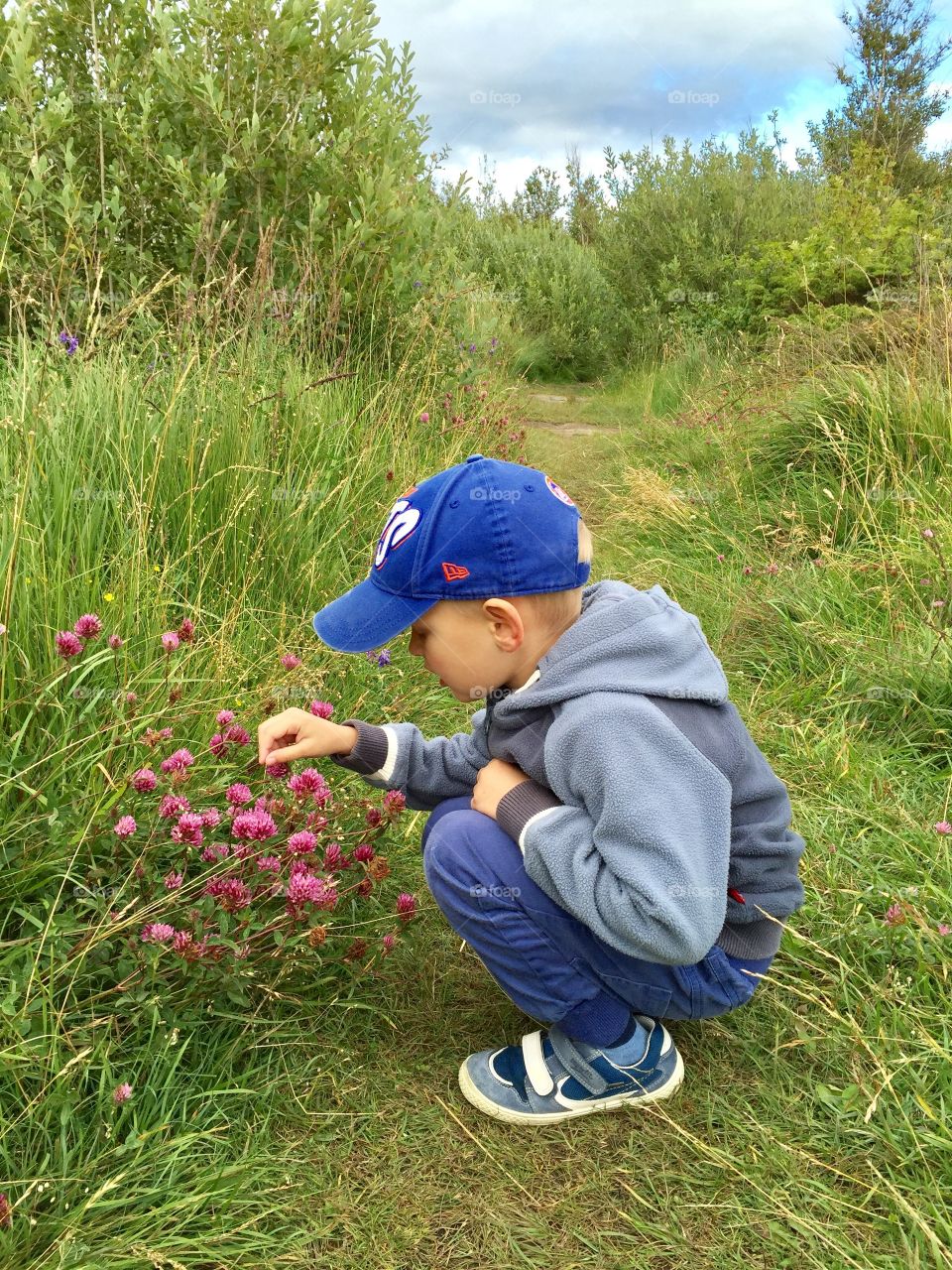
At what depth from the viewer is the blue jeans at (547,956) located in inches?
72.2

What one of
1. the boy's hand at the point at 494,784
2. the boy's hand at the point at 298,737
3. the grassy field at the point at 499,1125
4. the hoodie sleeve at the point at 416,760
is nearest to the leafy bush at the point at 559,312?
the grassy field at the point at 499,1125

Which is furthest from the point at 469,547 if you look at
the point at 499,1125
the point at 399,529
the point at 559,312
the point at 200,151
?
the point at 559,312

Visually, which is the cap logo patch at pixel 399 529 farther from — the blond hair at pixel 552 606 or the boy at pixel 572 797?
the blond hair at pixel 552 606

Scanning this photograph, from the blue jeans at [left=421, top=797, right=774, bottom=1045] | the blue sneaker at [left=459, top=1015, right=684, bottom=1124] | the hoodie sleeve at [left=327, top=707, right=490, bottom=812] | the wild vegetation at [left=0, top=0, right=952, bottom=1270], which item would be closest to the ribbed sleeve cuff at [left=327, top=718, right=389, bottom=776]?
the hoodie sleeve at [left=327, top=707, right=490, bottom=812]

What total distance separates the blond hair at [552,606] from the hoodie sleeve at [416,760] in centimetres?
36

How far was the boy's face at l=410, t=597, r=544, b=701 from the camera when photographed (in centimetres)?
180

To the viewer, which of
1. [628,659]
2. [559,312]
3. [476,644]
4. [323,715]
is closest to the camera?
[628,659]

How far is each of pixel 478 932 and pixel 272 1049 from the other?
0.53 m

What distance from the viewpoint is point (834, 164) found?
1584cm

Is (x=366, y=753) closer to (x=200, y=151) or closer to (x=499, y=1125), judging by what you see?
(x=499, y=1125)

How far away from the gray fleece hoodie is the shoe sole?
1.09 feet

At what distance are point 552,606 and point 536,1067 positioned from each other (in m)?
0.96

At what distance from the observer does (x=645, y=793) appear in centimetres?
156

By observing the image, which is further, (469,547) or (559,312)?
(559,312)
